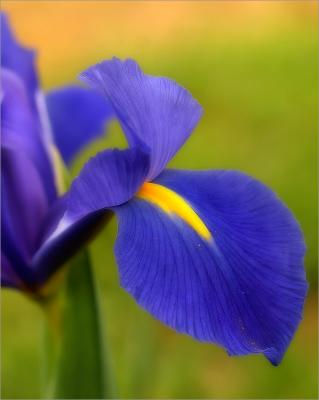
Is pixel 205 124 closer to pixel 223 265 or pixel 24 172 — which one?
pixel 24 172

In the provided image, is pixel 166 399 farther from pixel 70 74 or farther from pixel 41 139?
pixel 70 74

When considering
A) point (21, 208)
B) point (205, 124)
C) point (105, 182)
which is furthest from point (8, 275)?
point (205, 124)

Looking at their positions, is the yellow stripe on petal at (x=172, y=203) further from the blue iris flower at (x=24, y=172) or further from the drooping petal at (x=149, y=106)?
the blue iris flower at (x=24, y=172)

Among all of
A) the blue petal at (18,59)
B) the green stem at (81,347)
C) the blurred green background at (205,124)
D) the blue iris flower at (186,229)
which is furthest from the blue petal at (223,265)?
the blurred green background at (205,124)

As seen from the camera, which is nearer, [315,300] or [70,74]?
[315,300]

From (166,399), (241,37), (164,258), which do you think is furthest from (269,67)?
(164,258)

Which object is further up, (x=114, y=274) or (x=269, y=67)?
(x=269, y=67)

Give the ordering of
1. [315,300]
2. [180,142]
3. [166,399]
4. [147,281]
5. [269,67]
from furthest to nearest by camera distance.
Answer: [269,67]
[315,300]
[166,399]
[180,142]
[147,281]

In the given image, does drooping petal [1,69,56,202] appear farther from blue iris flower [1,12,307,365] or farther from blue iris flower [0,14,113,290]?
blue iris flower [1,12,307,365]
